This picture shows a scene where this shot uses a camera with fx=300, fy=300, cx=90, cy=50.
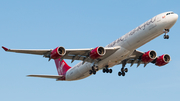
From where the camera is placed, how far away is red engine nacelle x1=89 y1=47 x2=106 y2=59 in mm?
38594

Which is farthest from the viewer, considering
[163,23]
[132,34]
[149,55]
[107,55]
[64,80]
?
[64,80]

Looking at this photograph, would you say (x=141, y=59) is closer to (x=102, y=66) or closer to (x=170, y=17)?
(x=102, y=66)

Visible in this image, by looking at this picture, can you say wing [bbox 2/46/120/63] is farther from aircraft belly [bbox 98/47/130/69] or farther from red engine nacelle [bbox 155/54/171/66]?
red engine nacelle [bbox 155/54/171/66]

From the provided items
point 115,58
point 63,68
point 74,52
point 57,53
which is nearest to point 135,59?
point 115,58

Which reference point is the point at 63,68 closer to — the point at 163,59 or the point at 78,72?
the point at 78,72

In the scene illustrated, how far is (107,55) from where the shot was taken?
134ft

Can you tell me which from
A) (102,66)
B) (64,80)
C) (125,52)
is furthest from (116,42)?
(64,80)

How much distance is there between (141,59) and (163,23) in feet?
32.9

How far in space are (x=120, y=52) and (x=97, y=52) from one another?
3201mm

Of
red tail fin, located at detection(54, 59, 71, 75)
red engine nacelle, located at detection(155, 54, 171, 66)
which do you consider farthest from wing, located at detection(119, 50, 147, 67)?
red tail fin, located at detection(54, 59, 71, 75)

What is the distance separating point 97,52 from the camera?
1516 inches

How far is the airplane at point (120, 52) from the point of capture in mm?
36312

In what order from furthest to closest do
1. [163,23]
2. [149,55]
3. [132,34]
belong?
[149,55], [132,34], [163,23]

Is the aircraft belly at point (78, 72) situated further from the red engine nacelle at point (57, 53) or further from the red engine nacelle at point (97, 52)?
the red engine nacelle at point (57, 53)
